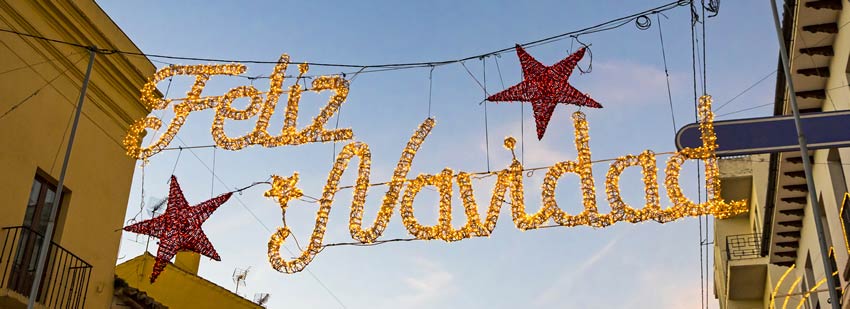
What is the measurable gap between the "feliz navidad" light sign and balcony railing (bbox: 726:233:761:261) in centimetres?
1481

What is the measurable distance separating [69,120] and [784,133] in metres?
10.2

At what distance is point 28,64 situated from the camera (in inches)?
461

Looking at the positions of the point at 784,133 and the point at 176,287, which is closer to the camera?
the point at 784,133

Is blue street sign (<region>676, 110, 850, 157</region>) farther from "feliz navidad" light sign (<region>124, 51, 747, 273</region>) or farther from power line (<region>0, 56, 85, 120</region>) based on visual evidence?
power line (<region>0, 56, 85, 120</region>)

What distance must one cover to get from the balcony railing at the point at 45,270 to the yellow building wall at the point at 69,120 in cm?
22

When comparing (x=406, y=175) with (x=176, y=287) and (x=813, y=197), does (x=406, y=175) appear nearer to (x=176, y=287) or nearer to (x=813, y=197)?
(x=813, y=197)

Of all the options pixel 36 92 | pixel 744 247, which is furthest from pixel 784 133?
pixel 744 247

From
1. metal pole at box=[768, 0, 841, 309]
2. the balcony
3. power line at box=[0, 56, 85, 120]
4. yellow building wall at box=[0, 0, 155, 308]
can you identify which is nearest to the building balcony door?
yellow building wall at box=[0, 0, 155, 308]

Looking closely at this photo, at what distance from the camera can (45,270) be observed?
1180 centimetres

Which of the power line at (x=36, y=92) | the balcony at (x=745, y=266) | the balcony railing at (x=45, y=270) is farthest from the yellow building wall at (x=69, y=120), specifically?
the balcony at (x=745, y=266)

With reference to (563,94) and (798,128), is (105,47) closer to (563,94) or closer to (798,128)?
Answer: (563,94)

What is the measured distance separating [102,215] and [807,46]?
11059 mm

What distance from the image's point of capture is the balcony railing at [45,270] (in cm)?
1095

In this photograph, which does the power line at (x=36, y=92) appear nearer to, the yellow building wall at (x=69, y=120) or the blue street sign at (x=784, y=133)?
the yellow building wall at (x=69, y=120)
